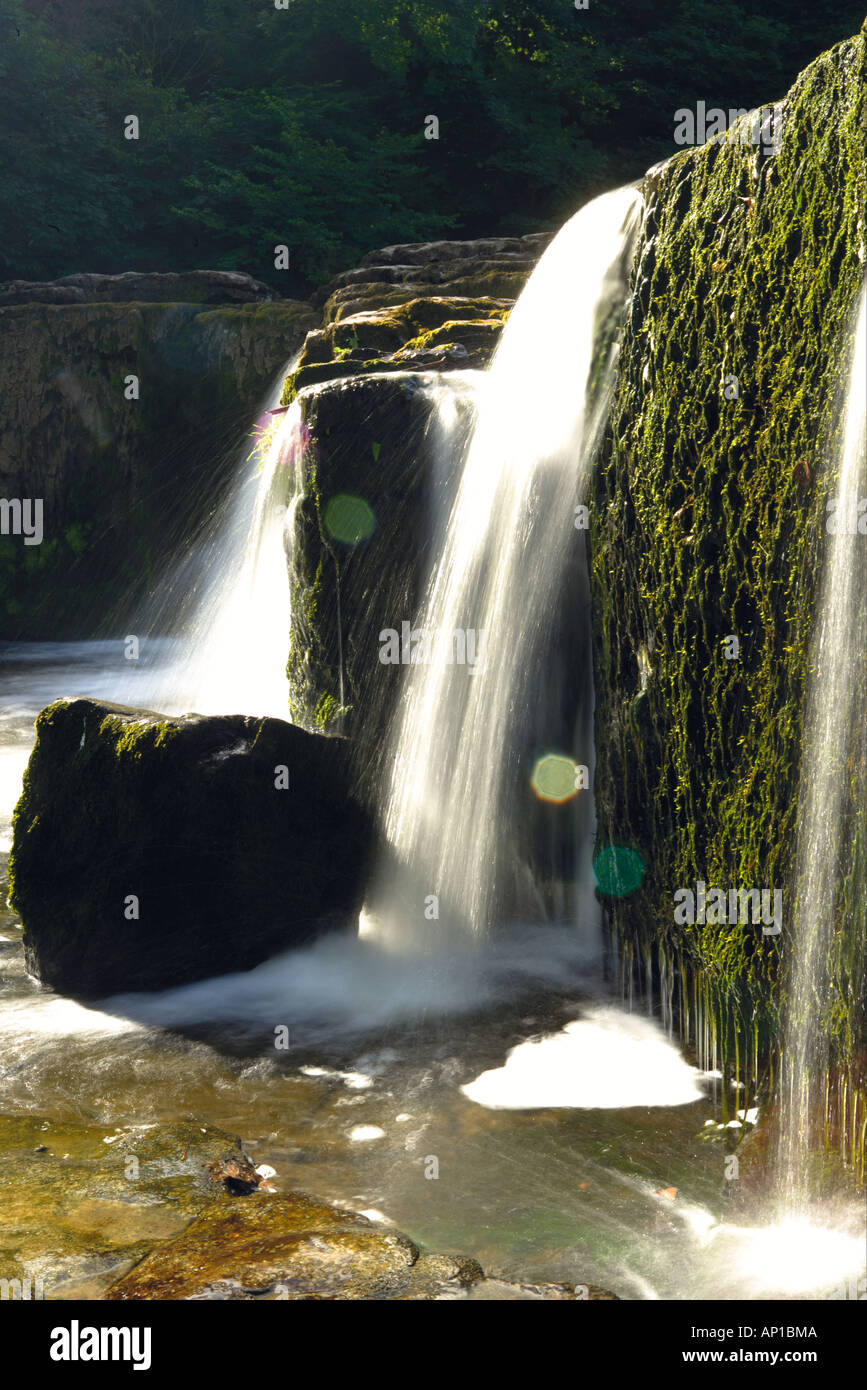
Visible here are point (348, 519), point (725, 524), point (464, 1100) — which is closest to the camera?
point (464, 1100)

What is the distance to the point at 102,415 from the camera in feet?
55.5

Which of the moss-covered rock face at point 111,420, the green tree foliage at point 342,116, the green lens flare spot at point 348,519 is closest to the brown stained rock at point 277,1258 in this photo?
the green lens flare spot at point 348,519

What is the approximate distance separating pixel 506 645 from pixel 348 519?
58.5 inches

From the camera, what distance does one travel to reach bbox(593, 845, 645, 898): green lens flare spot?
19.1ft

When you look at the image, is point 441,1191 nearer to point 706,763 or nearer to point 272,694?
point 706,763

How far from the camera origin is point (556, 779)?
6.48m

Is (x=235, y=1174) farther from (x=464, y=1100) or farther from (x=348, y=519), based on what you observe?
(x=348, y=519)

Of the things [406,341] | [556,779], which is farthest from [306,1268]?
[406,341]

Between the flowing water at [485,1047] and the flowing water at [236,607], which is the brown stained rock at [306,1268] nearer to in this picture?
the flowing water at [485,1047]

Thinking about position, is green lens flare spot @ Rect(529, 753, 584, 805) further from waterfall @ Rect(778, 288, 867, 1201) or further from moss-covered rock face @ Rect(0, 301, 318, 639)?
moss-covered rock face @ Rect(0, 301, 318, 639)

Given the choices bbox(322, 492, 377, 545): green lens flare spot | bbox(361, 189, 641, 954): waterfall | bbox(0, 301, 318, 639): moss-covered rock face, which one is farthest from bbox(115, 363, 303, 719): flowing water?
bbox(361, 189, 641, 954): waterfall

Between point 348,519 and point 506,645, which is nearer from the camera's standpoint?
point 506,645
